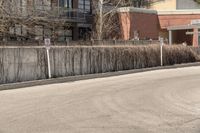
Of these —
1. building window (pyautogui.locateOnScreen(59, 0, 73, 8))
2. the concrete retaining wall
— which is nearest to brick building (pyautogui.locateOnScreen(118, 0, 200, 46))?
building window (pyautogui.locateOnScreen(59, 0, 73, 8))

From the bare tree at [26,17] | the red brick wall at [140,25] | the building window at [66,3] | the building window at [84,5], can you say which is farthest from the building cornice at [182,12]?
the bare tree at [26,17]

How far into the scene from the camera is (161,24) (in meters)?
59.2

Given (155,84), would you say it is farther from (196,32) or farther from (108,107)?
(196,32)

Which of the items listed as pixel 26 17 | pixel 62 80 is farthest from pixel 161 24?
pixel 62 80

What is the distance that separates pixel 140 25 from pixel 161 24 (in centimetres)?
567

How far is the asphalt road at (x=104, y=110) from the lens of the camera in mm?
10875

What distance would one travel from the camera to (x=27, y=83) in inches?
896

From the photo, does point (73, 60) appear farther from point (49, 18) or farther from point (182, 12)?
point (182, 12)

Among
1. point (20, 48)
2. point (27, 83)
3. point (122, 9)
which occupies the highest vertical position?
point (122, 9)

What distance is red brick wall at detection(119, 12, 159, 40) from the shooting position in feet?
173

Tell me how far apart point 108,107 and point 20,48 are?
36.5 ft

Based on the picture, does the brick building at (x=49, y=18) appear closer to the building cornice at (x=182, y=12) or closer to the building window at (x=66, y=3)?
the building window at (x=66, y=3)

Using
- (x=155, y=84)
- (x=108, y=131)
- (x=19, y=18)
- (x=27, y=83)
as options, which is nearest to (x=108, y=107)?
(x=108, y=131)

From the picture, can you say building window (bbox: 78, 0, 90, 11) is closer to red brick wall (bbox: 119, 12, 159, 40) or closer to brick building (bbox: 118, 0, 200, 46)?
brick building (bbox: 118, 0, 200, 46)
